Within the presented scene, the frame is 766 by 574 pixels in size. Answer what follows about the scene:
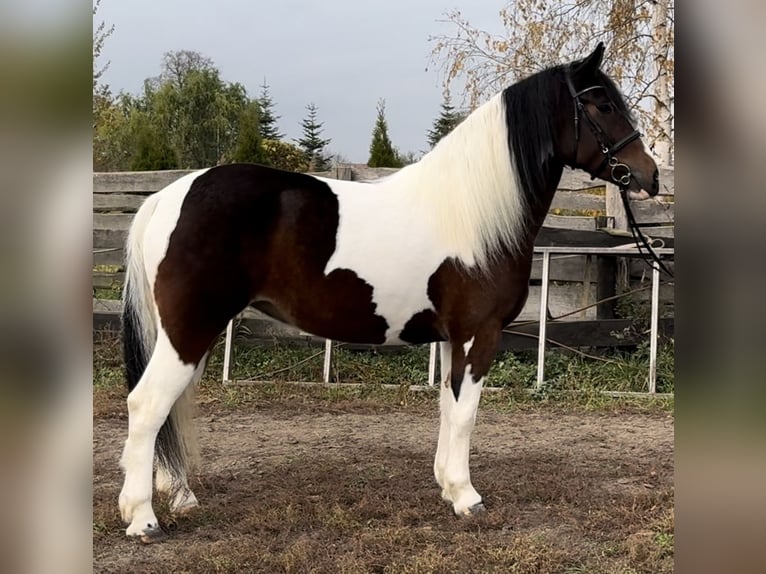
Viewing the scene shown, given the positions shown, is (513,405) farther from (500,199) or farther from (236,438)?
(500,199)

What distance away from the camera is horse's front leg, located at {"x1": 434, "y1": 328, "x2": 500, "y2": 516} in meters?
2.88

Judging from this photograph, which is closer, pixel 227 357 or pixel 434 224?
pixel 434 224

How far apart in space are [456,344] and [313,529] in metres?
1.10

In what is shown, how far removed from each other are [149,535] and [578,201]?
492 cm

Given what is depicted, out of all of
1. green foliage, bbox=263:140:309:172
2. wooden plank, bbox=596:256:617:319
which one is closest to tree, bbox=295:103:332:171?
green foliage, bbox=263:140:309:172

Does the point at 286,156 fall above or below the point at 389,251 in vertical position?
above

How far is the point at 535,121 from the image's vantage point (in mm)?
2875

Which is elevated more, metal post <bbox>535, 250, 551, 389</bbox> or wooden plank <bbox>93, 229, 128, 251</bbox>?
wooden plank <bbox>93, 229, 128, 251</bbox>

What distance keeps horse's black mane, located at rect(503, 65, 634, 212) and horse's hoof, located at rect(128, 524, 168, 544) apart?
2.30 metres

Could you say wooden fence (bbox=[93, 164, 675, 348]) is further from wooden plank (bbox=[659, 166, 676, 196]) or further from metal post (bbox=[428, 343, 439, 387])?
metal post (bbox=[428, 343, 439, 387])

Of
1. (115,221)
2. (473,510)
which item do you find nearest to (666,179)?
(473,510)

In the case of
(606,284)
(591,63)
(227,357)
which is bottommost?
(227,357)

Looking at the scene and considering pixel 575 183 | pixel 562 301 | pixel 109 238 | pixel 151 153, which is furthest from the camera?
pixel 151 153

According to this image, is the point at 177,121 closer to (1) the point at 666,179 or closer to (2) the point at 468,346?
(1) the point at 666,179
